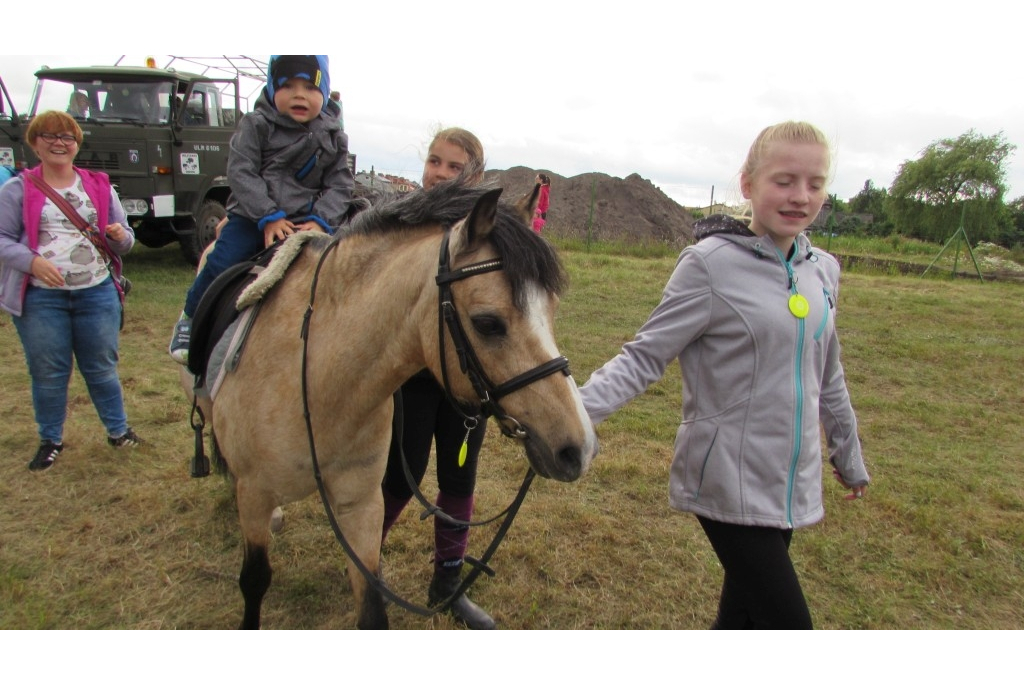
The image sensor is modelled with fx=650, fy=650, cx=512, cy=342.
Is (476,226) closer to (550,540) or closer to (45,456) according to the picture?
(550,540)

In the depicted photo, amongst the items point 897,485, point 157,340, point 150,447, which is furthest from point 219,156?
point 897,485

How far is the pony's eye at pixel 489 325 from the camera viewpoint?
5.41 ft

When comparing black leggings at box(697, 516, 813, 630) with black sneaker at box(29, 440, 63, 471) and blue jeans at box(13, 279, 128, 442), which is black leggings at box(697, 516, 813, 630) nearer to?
blue jeans at box(13, 279, 128, 442)

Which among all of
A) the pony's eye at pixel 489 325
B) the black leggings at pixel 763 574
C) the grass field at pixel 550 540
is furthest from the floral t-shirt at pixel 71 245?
the black leggings at pixel 763 574

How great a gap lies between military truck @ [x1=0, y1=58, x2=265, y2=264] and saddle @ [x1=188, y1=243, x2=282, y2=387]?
7624mm

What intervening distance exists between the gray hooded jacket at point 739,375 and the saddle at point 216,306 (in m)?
1.54

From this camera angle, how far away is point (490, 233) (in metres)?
1.72

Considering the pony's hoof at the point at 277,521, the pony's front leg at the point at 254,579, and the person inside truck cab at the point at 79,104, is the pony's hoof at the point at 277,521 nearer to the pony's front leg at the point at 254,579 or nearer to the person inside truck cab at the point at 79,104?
the pony's front leg at the point at 254,579

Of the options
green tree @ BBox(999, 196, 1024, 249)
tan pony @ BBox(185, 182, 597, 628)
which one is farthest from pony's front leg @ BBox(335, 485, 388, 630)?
green tree @ BBox(999, 196, 1024, 249)

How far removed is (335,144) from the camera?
2967 millimetres

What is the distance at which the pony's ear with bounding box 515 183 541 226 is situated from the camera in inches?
73.7

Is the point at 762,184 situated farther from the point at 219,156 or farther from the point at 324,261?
the point at 219,156

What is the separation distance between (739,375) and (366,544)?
1.46 metres

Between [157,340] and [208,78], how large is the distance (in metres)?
5.34
